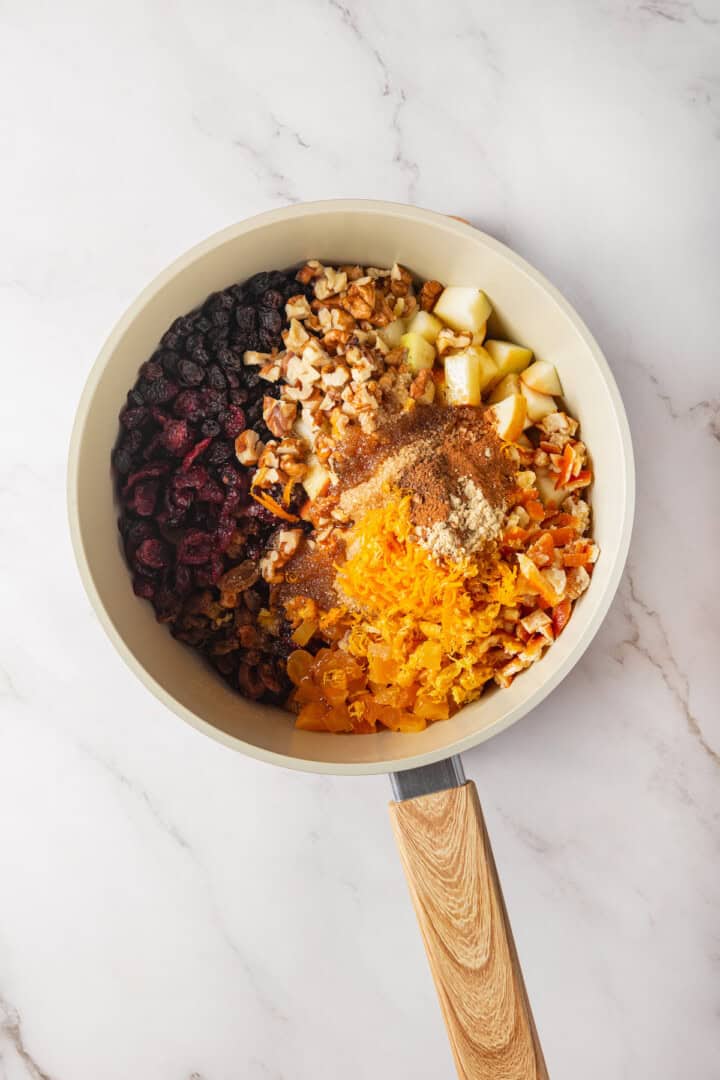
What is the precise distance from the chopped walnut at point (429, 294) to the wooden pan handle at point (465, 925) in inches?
33.1

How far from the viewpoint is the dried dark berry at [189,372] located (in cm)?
144

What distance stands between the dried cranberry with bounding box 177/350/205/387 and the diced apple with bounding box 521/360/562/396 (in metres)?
0.58

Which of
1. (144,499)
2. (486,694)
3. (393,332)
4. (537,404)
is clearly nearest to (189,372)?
(144,499)

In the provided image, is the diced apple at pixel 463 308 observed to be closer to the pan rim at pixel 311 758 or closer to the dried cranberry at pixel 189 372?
the pan rim at pixel 311 758

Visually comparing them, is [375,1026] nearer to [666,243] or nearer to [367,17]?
[666,243]

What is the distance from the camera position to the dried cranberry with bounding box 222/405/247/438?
1468 millimetres

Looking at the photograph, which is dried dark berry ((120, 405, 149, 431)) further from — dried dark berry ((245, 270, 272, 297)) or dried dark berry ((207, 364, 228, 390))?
dried dark berry ((245, 270, 272, 297))

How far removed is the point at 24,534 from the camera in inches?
64.6

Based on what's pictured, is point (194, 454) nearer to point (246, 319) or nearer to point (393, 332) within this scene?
point (246, 319)

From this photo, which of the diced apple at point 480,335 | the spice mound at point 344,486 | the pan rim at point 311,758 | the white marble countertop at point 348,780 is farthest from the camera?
the white marble countertop at point 348,780

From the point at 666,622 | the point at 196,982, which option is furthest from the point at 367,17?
the point at 196,982

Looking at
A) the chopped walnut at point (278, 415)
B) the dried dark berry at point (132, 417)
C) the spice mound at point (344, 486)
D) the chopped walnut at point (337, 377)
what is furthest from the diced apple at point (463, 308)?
the dried dark berry at point (132, 417)

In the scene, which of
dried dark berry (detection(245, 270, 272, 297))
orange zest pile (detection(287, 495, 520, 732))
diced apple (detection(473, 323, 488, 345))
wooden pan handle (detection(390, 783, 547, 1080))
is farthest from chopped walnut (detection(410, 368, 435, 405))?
wooden pan handle (detection(390, 783, 547, 1080))

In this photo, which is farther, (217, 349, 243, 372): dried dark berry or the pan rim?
(217, 349, 243, 372): dried dark berry
